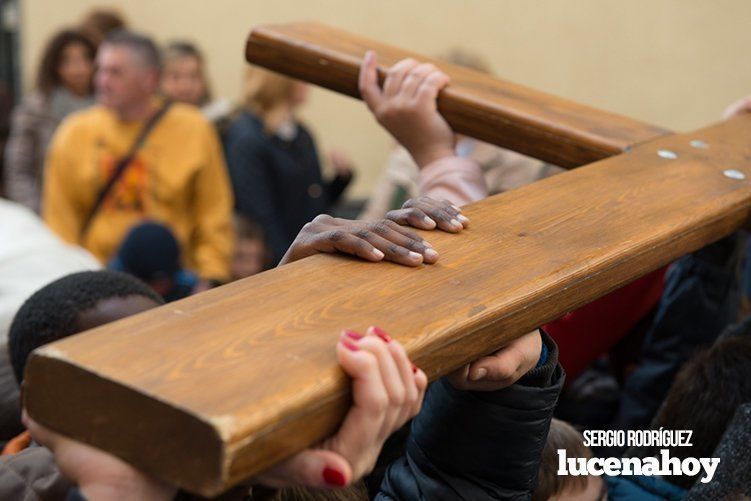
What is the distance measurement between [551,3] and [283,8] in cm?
154

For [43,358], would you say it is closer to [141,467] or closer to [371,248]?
[141,467]

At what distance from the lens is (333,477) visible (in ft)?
3.15

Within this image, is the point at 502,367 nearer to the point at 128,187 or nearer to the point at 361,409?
the point at 361,409

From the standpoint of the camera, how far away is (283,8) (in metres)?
6.47

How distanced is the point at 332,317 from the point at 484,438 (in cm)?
39

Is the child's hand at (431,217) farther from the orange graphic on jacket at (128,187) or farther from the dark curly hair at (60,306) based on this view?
the orange graphic on jacket at (128,187)

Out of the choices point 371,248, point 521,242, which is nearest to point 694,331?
point 521,242

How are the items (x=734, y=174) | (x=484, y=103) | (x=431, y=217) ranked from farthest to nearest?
(x=484, y=103)
(x=734, y=174)
(x=431, y=217)

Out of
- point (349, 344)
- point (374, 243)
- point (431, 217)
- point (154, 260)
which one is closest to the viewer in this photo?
point (349, 344)

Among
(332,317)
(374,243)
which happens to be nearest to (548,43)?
(374,243)

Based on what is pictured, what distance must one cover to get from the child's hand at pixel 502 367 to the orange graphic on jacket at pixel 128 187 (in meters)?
3.25

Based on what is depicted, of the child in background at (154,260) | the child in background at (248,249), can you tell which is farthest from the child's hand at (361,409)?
the child in background at (248,249)

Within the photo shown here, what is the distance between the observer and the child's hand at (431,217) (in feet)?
4.23

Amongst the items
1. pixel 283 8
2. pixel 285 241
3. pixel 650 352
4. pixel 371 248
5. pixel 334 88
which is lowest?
pixel 285 241
